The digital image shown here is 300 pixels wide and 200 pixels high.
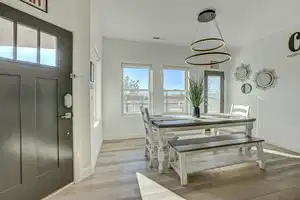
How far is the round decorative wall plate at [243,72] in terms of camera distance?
5.28 m

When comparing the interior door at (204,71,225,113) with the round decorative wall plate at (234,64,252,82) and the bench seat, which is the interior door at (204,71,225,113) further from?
the bench seat

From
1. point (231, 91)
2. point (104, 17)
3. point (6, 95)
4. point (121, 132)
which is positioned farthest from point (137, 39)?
point (6, 95)

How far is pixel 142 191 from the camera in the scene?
233 cm

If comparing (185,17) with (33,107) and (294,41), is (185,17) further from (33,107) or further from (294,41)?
(33,107)

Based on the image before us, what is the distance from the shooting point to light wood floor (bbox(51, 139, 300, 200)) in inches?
87.2

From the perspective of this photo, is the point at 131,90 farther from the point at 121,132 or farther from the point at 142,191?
the point at 142,191

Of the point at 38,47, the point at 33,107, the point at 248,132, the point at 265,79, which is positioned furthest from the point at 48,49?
the point at 265,79

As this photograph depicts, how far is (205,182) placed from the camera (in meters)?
2.57

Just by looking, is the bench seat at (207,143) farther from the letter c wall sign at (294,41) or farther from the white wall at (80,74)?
the letter c wall sign at (294,41)

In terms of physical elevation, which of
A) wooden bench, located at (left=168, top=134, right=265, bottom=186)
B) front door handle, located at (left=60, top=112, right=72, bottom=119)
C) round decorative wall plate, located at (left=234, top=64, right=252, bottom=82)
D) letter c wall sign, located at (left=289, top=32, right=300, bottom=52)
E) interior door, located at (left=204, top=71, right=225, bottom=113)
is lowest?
wooden bench, located at (left=168, top=134, right=265, bottom=186)

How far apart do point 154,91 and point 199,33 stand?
1856 millimetres

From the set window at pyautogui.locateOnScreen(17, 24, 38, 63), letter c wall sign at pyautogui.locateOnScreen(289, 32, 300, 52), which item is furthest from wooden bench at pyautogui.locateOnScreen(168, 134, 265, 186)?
letter c wall sign at pyautogui.locateOnScreen(289, 32, 300, 52)

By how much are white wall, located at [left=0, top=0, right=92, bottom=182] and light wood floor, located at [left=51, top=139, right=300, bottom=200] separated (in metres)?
0.30

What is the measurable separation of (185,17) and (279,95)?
2757 millimetres
